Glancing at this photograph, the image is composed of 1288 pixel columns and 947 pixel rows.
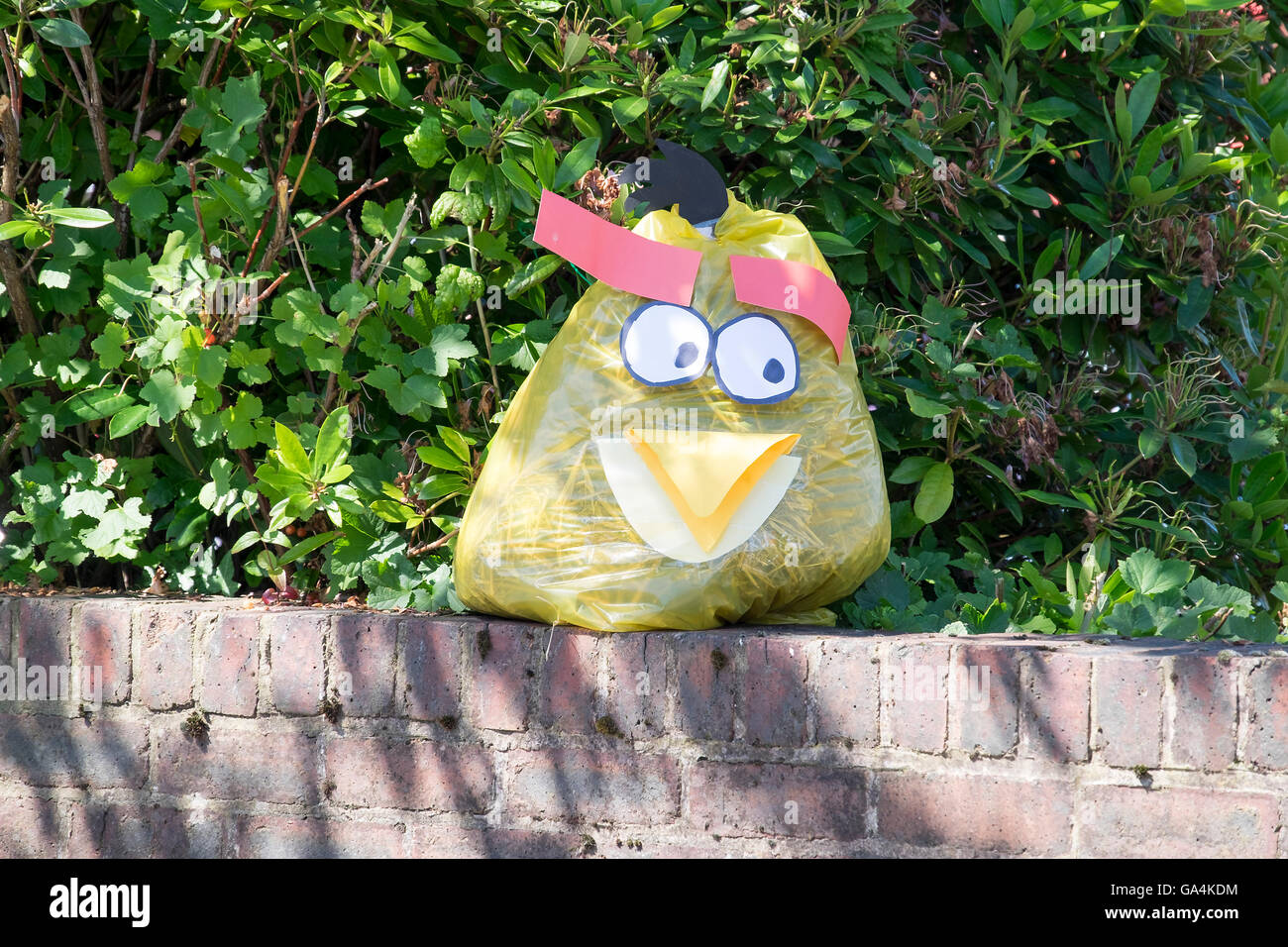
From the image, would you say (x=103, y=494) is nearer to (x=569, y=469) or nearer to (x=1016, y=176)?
(x=569, y=469)

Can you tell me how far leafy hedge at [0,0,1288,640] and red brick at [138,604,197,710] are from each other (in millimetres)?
243

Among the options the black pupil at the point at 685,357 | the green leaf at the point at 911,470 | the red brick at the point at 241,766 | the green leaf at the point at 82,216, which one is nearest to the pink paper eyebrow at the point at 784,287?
the black pupil at the point at 685,357

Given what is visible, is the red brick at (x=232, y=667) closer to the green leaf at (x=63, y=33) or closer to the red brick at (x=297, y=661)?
the red brick at (x=297, y=661)

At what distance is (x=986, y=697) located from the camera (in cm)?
189

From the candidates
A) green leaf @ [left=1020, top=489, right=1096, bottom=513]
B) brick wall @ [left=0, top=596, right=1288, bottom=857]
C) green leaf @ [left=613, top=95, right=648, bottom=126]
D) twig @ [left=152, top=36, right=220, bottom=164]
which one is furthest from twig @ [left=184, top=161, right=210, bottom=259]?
green leaf @ [left=1020, top=489, right=1096, bottom=513]

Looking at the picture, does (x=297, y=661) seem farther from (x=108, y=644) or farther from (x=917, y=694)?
(x=917, y=694)

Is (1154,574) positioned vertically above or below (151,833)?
above

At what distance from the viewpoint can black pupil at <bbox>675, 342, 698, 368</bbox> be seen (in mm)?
2188

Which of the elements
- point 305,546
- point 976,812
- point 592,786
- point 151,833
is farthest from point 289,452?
point 976,812

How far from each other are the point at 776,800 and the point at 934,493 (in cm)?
92

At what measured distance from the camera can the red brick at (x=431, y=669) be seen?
218 cm

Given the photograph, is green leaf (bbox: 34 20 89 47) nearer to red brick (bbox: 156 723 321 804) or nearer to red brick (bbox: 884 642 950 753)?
red brick (bbox: 156 723 321 804)

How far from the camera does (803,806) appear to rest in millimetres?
1979

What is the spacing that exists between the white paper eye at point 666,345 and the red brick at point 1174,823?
0.95 meters
